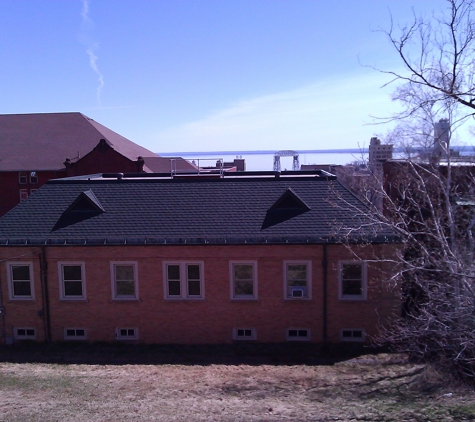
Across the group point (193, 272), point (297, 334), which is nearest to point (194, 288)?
point (193, 272)

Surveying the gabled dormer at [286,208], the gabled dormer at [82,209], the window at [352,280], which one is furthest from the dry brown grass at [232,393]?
the gabled dormer at [82,209]

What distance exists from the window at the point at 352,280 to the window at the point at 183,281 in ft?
16.1

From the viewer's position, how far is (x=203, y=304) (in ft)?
55.5

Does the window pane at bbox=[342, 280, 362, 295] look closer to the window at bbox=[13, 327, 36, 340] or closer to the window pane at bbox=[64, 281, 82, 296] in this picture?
the window pane at bbox=[64, 281, 82, 296]

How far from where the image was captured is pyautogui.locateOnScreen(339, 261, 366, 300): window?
16500mm

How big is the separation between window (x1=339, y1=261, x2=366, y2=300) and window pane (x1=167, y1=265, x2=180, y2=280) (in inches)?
223

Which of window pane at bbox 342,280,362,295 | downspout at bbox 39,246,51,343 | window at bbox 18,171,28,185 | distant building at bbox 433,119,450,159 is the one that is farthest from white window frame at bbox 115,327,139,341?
window at bbox 18,171,28,185

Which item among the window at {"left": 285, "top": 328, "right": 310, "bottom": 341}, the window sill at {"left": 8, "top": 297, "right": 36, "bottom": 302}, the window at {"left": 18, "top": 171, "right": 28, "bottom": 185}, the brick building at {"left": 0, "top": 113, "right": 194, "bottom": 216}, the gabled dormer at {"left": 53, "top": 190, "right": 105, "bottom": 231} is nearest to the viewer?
the window at {"left": 285, "top": 328, "right": 310, "bottom": 341}

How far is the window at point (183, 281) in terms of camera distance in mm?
16922

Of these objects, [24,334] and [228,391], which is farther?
[24,334]

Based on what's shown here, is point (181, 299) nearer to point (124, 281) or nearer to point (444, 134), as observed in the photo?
point (124, 281)

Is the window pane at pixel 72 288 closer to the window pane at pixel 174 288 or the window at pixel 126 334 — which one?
the window at pixel 126 334

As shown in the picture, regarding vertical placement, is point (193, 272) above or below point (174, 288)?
above

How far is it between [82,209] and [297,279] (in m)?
8.48
